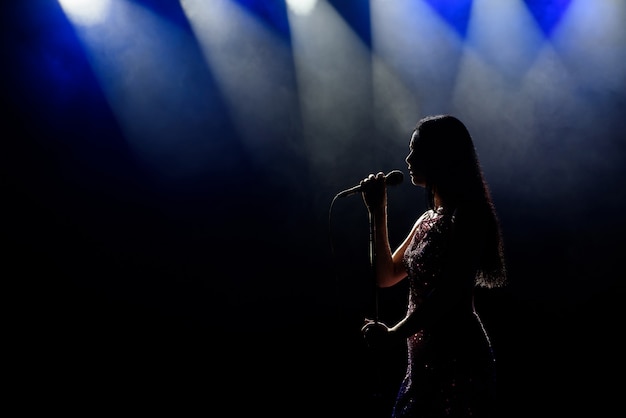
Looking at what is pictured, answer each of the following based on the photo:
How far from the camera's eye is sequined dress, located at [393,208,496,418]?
5.02 ft

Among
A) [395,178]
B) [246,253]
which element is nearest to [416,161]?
[395,178]

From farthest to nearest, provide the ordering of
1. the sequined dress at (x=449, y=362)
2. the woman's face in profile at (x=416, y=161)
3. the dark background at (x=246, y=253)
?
1. the dark background at (x=246, y=253)
2. the woman's face in profile at (x=416, y=161)
3. the sequined dress at (x=449, y=362)

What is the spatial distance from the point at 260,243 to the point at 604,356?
3299 mm

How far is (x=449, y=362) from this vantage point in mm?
1540

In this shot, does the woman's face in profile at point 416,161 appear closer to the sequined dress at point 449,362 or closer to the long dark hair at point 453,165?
the long dark hair at point 453,165

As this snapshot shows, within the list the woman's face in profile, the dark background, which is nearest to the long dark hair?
the woman's face in profile

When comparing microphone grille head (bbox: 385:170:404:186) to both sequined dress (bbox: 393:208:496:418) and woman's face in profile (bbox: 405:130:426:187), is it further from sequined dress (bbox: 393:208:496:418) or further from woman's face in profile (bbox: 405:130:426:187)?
sequined dress (bbox: 393:208:496:418)

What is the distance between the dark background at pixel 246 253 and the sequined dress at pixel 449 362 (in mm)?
1771

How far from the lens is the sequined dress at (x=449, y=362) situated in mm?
1529

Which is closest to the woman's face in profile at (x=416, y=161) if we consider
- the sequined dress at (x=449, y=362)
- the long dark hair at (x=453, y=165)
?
the long dark hair at (x=453, y=165)

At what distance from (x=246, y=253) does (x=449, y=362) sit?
2290 millimetres

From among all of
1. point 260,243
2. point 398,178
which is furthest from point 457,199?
point 260,243

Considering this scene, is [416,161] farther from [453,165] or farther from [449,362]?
[449,362]

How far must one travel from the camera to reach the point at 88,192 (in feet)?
10.4
